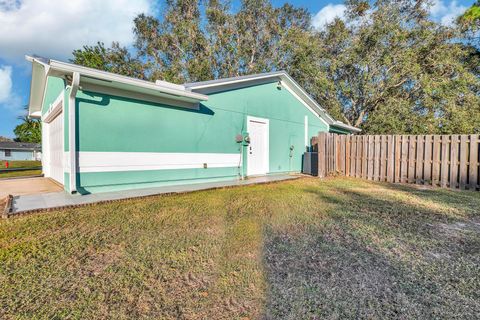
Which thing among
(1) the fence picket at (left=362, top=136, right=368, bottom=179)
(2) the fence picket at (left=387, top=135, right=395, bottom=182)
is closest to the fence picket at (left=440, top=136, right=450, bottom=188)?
(2) the fence picket at (left=387, top=135, right=395, bottom=182)

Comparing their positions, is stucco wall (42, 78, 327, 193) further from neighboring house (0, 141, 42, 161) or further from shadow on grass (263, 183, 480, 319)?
neighboring house (0, 141, 42, 161)

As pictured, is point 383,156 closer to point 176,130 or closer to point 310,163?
point 310,163

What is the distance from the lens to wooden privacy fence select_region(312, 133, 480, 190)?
259 inches

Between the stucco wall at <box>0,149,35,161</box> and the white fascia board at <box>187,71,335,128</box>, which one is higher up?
the white fascia board at <box>187,71,335,128</box>

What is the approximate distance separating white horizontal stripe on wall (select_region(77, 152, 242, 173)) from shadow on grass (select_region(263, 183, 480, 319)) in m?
4.04

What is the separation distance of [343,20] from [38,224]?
18.6m

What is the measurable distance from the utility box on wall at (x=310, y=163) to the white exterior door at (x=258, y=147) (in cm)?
216

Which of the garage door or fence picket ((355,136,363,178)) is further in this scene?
fence picket ((355,136,363,178))

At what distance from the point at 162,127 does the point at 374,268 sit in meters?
5.60

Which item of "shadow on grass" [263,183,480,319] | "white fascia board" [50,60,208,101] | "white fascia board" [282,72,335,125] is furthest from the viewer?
"white fascia board" [282,72,335,125]

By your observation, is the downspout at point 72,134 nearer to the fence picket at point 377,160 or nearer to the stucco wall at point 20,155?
the fence picket at point 377,160

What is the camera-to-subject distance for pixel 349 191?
6.14 m

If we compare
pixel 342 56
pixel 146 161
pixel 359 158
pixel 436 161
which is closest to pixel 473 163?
pixel 436 161

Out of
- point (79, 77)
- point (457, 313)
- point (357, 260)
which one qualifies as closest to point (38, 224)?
point (79, 77)
